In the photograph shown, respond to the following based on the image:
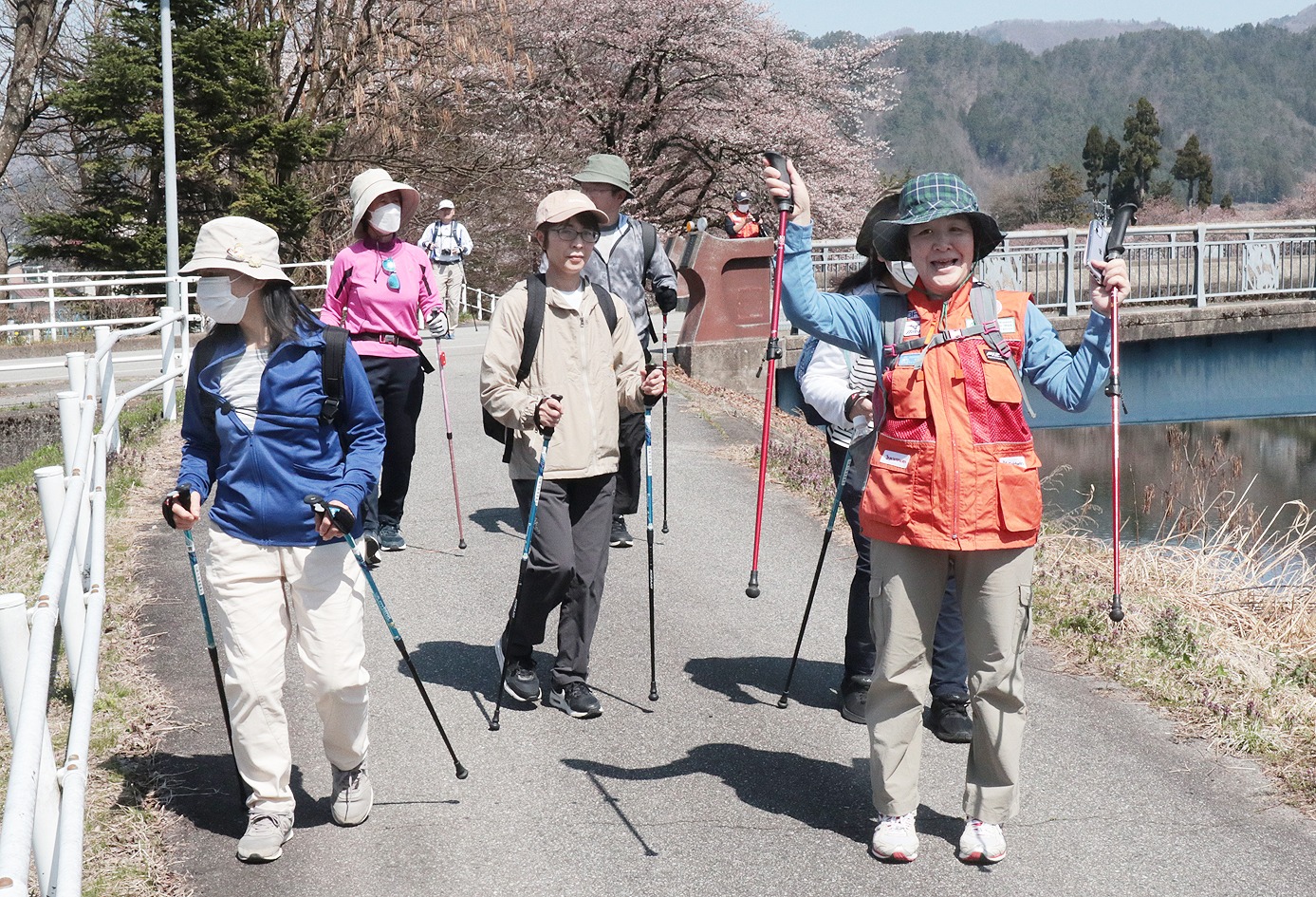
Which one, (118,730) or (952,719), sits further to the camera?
(952,719)

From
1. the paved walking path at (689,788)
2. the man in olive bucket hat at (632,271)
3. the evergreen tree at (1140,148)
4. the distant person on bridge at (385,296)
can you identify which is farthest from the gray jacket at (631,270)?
the evergreen tree at (1140,148)

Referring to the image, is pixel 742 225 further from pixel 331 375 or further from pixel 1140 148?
pixel 1140 148

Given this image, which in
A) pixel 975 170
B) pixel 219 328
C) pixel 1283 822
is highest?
pixel 975 170

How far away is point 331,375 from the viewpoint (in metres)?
4.09

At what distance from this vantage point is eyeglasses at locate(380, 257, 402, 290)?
7199 millimetres

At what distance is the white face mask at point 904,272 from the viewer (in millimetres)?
4094

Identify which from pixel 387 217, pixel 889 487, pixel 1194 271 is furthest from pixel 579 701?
pixel 1194 271

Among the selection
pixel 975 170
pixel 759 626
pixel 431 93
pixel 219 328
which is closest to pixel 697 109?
pixel 431 93

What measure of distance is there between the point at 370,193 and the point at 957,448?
4061mm

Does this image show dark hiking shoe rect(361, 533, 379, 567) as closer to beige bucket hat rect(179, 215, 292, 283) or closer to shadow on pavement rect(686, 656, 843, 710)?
shadow on pavement rect(686, 656, 843, 710)

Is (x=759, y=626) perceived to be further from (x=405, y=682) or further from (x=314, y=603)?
(x=314, y=603)

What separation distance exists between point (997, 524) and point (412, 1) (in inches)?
942

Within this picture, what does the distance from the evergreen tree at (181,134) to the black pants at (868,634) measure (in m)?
22.3

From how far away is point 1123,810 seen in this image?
4383mm
